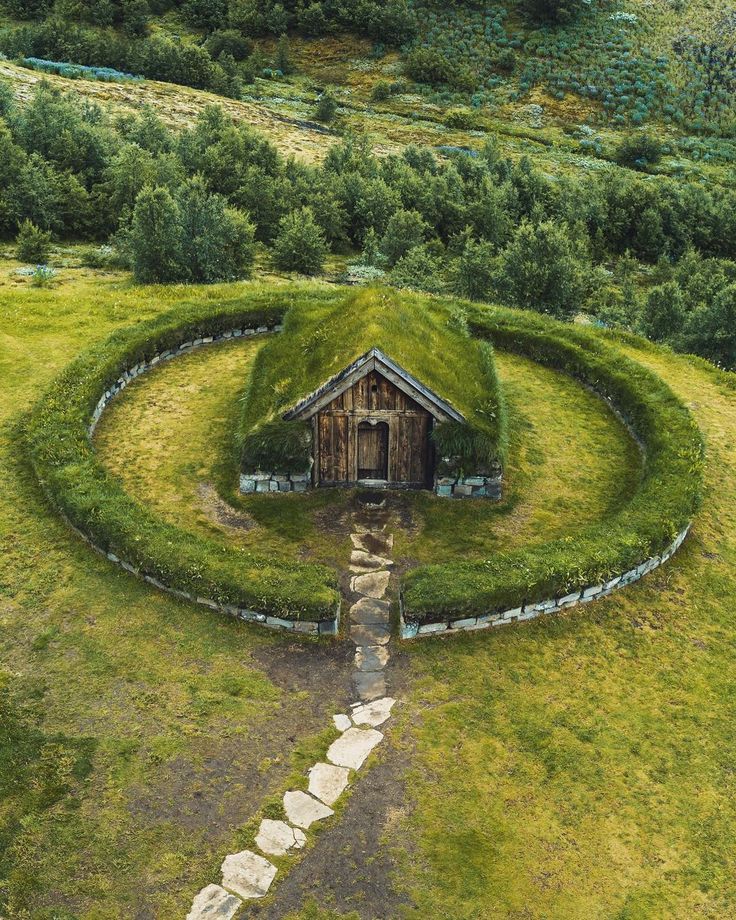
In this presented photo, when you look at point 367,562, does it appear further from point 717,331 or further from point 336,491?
point 717,331

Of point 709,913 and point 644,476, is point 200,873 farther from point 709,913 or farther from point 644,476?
point 644,476

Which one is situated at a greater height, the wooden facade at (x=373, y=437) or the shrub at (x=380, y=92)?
the shrub at (x=380, y=92)

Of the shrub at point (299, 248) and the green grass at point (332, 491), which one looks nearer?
the green grass at point (332, 491)

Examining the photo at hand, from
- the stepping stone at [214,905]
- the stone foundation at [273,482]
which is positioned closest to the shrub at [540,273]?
the stone foundation at [273,482]

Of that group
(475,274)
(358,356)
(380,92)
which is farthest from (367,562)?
(380,92)

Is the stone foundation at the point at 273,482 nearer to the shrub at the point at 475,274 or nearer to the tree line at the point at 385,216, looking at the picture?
the tree line at the point at 385,216

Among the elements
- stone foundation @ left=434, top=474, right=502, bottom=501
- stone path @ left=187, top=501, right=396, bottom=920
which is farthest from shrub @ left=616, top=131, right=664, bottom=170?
stone path @ left=187, top=501, right=396, bottom=920
